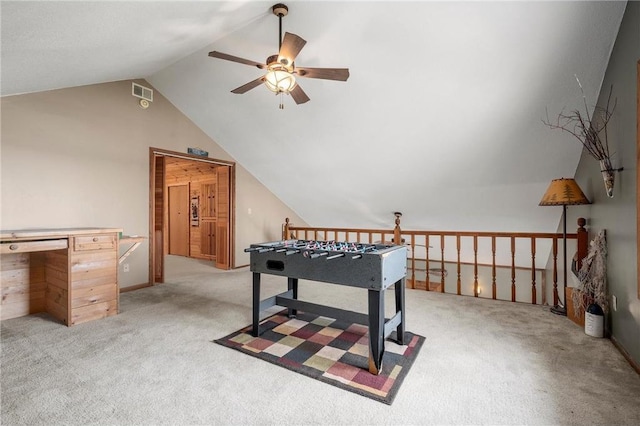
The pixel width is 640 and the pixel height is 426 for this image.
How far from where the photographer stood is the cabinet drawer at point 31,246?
8.27 feet

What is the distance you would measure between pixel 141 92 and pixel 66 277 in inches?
109

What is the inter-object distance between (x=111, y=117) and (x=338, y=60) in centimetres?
312

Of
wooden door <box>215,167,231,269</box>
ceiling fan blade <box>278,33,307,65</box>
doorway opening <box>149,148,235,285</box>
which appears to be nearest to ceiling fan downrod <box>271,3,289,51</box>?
ceiling fan blade <box>278,33,307,65</box>

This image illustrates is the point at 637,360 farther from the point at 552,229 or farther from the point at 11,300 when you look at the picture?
the point at 11,300

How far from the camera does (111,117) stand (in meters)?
4.01

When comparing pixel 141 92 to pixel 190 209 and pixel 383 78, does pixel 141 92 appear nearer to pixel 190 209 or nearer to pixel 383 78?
pixel 383 78

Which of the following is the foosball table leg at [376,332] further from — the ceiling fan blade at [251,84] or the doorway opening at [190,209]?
the doorway opening at [190,209]

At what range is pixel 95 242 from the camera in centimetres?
307

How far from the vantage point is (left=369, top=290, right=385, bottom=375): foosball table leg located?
2029 millimetres

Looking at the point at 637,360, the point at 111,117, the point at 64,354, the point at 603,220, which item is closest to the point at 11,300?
the point at 64,354

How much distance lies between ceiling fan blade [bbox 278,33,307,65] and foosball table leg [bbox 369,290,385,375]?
1962mm

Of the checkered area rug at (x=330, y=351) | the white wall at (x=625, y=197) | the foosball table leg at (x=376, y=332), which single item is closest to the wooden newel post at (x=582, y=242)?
the white wall at (x=625, y=197)

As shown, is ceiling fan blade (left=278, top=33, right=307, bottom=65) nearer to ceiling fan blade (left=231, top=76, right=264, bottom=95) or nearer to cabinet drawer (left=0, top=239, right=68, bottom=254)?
ceiling fan blade (left=231, top=76, right=264, bottom=95)

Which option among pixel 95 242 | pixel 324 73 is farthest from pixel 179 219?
pixel 324 73
